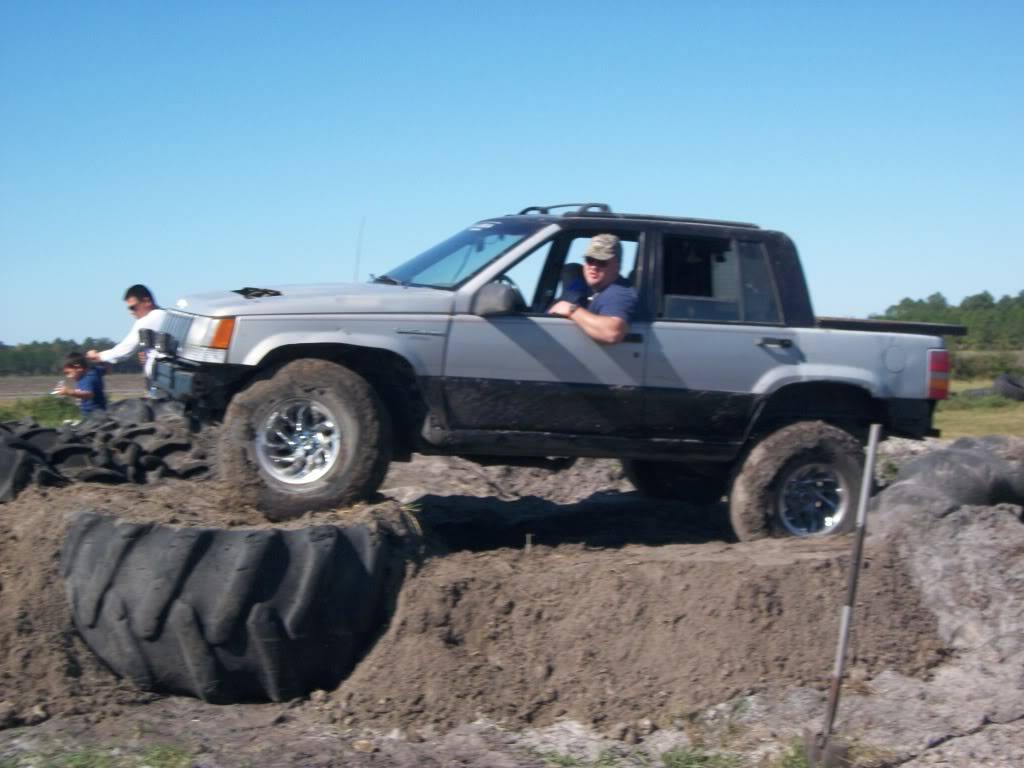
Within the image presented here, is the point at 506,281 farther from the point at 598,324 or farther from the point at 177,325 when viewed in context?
the point at 177,325

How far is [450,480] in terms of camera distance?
9508mm

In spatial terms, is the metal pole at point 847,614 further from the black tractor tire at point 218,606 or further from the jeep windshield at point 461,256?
the jeep windshield at point 461,256

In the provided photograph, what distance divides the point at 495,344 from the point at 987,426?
47.3 feet

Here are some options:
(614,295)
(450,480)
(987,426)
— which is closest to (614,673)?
(614,295)

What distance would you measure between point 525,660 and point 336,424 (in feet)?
5.54

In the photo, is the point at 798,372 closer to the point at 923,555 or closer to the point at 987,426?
the point at 923,555

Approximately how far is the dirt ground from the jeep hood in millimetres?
1001

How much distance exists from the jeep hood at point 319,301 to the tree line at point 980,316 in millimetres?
35755

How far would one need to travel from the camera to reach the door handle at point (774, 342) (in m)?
7.24

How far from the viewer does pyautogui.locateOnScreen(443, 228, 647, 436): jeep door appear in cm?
679

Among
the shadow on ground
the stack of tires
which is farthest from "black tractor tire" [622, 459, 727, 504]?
the stack of tires

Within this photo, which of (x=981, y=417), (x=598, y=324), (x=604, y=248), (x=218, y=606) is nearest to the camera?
(x=218, y=606)

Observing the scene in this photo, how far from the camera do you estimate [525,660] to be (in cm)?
573

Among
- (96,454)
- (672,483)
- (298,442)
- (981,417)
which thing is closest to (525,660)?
(298,442)
